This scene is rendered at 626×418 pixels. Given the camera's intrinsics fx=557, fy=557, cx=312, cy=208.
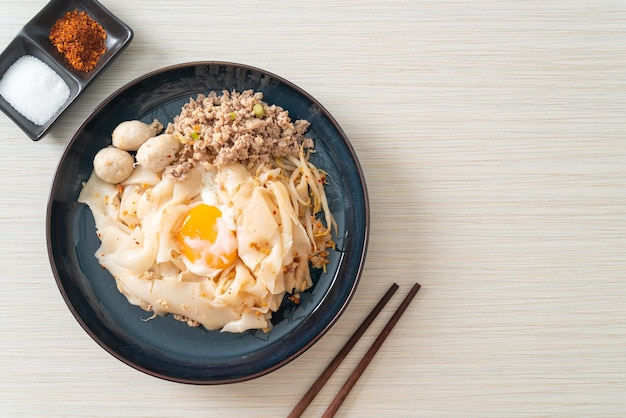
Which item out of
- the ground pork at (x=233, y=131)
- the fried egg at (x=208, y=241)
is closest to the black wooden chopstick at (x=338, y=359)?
the fried egg at (x=208, y=241)

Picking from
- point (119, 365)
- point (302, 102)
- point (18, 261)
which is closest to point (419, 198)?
point (302, 102)

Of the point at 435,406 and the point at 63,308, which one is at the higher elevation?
the point at 435,406

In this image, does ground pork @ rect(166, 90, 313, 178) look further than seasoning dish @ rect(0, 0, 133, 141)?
No

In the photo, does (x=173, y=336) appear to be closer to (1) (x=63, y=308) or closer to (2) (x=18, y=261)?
(1) (x=63, y=308)

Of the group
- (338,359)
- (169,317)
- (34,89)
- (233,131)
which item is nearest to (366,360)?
(338,359)

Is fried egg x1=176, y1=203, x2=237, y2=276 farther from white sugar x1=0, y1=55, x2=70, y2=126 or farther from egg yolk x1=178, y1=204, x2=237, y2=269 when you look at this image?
white sugar x1=0, y1=55, x2=70, y2=126

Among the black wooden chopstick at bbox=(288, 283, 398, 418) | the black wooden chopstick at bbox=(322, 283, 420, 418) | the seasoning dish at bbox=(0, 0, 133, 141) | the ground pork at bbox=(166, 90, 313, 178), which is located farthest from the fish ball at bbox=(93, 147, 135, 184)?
the black wooden chopstick at bbox=(322, 283, 420, 418)

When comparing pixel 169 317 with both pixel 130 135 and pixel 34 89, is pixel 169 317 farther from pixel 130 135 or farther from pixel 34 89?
pixel 34 89
